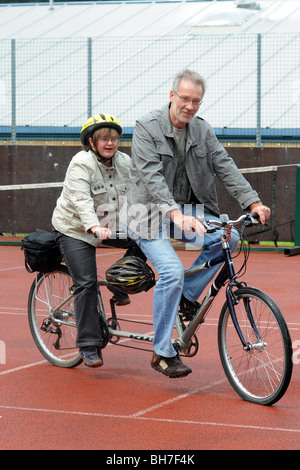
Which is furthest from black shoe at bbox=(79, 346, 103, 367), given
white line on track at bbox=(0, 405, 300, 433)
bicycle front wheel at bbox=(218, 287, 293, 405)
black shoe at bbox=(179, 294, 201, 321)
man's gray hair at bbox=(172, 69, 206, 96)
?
man's gray hair at bbox=(172, 69, 206, 96)

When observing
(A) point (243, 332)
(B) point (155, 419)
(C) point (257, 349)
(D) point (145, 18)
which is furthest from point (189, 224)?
(D) point (145, 18)

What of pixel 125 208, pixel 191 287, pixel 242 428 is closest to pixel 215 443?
pixel 242 428

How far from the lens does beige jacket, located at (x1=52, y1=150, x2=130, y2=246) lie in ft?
20.5

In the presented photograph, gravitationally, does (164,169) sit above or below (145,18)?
below

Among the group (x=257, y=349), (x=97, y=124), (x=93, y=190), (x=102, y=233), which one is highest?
(x=97, y=124)

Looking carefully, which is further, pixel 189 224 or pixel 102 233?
pixel 102 233

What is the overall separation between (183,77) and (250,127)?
1138cm

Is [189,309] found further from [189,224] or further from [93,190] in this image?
[93,190]

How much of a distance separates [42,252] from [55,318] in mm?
527

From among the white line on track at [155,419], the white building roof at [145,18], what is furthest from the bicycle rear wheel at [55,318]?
the white building roof at [145,18]

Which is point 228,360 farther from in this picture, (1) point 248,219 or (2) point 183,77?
(2) point 183,77

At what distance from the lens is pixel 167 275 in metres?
5.75

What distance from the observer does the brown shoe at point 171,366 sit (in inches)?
230

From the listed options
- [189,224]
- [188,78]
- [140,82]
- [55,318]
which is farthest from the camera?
[140,82]
